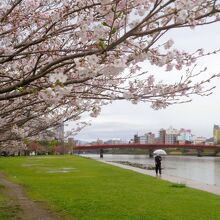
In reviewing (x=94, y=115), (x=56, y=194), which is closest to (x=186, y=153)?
(x=56, y=194)

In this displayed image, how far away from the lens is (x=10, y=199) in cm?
1558

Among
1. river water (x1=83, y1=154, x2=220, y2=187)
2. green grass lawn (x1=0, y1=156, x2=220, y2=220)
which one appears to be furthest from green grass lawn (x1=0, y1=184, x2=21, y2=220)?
river water (x1=83, y1=154, x2=220, y2=187)

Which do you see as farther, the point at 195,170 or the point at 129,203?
the point at 195,170

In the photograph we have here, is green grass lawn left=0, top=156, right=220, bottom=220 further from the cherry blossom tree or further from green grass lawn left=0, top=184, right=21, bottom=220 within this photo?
the cherry blossom tree

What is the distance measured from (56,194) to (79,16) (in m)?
11.2

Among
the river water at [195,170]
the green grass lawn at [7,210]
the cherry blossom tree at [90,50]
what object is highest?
the cherry blossom tree at [90,50]

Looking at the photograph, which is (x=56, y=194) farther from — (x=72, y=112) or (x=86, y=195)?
(x=72, y=112)

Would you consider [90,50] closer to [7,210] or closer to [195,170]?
[7,210]

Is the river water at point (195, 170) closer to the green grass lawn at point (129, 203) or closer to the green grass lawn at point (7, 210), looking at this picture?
the green grass lawn at point (129, 203)

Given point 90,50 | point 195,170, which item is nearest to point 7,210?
point 90,50

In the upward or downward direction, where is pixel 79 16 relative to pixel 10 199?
upward

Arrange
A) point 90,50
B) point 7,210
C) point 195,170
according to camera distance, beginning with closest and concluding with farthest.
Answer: point 90,50
point 7,210
point 195,170

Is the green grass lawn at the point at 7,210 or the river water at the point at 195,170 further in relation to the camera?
the river water at the point at 195,170

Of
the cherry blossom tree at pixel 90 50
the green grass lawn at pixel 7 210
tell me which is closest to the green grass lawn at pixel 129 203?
the green grass lawn at pixel 7 210
